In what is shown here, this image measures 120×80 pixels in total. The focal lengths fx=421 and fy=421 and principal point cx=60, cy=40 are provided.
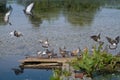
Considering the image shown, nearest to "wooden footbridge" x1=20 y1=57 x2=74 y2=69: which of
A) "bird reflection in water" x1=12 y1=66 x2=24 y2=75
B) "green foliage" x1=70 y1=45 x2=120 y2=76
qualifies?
"bird reflection in water" x1=12 y1=66 x2=24 y2=75

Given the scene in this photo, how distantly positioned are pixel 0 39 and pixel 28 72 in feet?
27.5

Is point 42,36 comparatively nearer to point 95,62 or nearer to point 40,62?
point 40,62

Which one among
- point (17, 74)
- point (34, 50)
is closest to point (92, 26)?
point (34, 50)

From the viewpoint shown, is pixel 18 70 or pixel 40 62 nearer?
pixel 18 70

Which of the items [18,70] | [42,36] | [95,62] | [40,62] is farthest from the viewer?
[42,36]

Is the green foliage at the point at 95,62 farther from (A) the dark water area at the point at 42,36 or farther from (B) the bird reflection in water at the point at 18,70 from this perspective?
(B) the bird reflection in water at the point at 18,70

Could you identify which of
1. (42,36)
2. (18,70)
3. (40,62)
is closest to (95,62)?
(40,62)

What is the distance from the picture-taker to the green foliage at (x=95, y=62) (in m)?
13.5

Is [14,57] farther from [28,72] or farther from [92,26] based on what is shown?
[92,26]

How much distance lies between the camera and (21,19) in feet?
120

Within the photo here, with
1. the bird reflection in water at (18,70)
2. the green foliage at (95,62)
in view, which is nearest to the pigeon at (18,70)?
the bird reflection in water at (18,70)

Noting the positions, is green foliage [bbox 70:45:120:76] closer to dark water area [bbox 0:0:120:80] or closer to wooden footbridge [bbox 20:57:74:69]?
dark water area [bbox 0:0:120:80]

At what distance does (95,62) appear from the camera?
13625 millimetres

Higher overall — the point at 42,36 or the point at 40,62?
the point at 40,62
